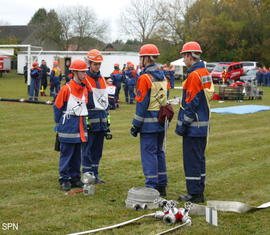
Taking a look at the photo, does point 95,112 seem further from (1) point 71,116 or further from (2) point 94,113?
(1) point 71,116

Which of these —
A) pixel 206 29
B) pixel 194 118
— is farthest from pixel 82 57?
pixel 194 118

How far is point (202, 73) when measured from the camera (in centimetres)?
697

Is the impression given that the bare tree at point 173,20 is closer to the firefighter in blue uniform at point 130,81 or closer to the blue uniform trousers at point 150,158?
the firefighter in blue uniform at point 130,81

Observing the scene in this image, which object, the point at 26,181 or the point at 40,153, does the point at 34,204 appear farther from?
the point at 40,153

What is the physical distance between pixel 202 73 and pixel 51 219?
2838 mm

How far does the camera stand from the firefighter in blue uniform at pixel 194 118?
274 inches

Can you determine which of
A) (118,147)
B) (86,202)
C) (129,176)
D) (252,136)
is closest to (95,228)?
(86,202)

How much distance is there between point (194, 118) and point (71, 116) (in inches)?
76.7

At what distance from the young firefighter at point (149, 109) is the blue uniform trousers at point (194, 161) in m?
0.46

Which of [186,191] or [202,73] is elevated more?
[202,73]

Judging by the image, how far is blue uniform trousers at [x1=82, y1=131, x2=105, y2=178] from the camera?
8.13m

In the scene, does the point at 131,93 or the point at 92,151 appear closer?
the point at 92,151

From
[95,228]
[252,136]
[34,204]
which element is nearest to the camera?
[95,228]

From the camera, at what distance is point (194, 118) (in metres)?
7.03
